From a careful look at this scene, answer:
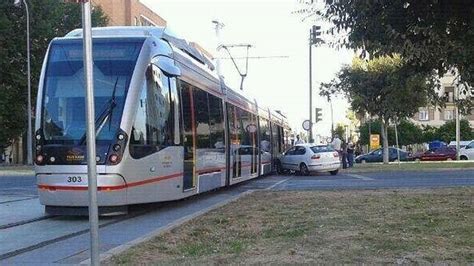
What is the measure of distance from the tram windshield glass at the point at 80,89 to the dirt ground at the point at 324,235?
8.41 feet

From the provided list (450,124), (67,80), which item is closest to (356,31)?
(67,80)

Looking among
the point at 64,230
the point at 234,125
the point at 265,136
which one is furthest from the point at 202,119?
the point at 265,136

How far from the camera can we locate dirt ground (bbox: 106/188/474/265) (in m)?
6.82

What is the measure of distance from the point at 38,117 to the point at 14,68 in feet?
118

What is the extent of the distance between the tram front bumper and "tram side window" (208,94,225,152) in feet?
15.9

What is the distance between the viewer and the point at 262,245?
761 centimetres

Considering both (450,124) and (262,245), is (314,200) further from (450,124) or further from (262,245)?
(450,124)

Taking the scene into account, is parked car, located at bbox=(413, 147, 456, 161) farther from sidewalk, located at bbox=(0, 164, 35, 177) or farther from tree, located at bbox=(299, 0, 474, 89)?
tree, located at bbox=(299, 0, 474, 89)

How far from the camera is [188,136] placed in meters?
13.6

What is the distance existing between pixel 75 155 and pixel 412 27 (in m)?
6.18

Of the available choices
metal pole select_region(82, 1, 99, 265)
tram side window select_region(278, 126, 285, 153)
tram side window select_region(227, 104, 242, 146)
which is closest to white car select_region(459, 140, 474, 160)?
tram side window select_region(278, 126, 285, 153)

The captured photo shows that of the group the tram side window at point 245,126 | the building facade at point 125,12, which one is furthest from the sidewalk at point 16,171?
the building facade at point 125,12

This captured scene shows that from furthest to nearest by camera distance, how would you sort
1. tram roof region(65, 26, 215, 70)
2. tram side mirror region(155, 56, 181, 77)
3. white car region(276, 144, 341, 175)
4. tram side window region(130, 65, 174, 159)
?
white car region(276, 144, 341, 175)
tram roof region(65, 26, 215, 70)
tram side mirror region(155, 56, 181, 77)
tram side window region(130, 65, 174, 159)

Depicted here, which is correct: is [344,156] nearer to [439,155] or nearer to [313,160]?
[313,160]
